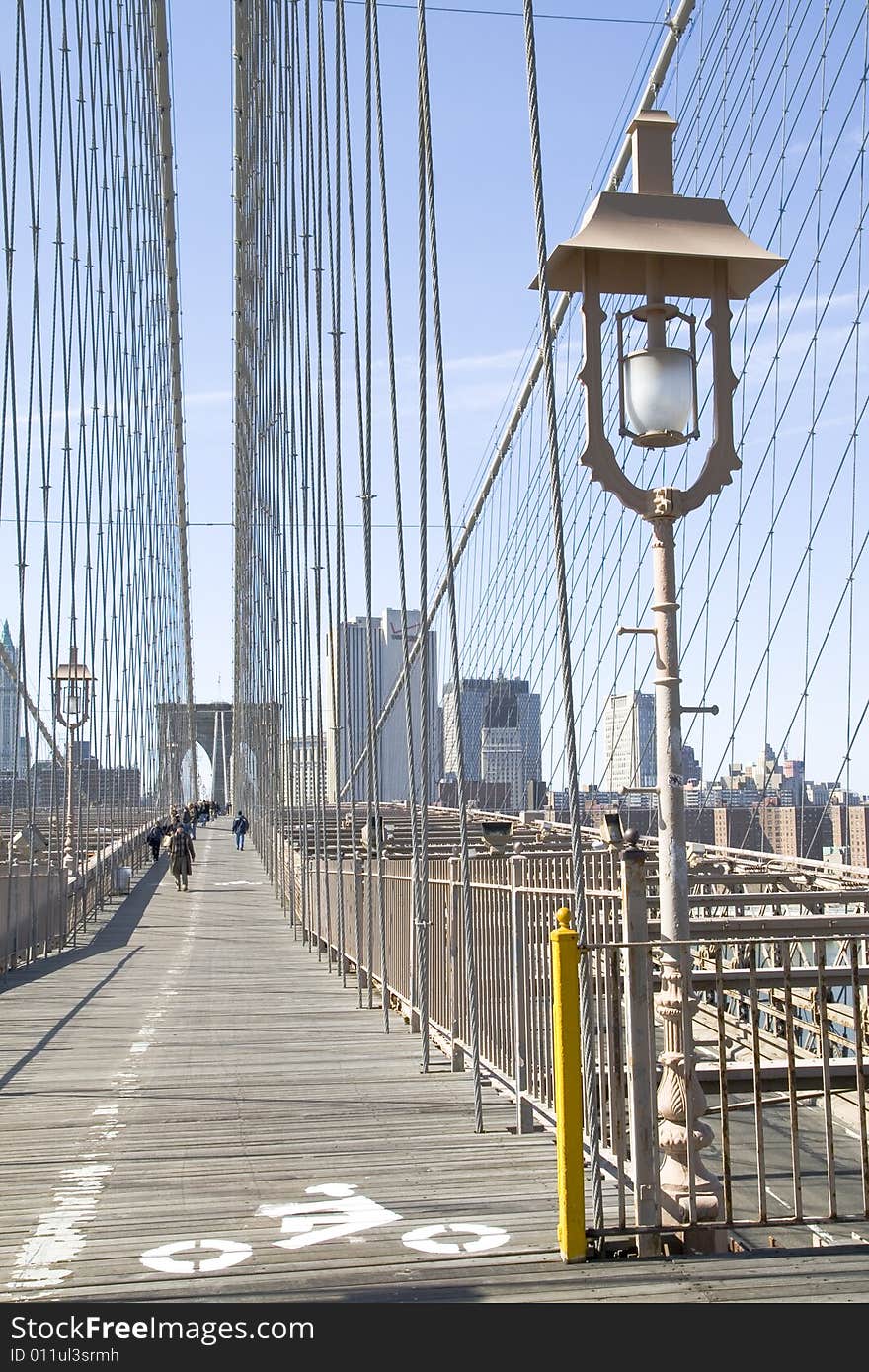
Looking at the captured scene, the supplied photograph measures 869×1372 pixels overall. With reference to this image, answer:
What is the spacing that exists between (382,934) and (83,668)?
1139 cm

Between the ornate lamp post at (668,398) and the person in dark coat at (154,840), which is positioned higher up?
the ornate lamp post at (668,398)

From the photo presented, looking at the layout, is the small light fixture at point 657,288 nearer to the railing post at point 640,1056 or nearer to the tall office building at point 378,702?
the railing post at point 640,1056

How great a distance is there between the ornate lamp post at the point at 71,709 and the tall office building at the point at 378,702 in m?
3.30

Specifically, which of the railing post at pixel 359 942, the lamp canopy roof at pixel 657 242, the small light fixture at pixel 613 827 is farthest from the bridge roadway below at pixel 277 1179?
the lamp canopy roof at pixel 657 242

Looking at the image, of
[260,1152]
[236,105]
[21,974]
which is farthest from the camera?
[236,105]

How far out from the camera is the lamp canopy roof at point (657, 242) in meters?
4.08

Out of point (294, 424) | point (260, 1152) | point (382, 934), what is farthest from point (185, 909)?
point (260, 1152)

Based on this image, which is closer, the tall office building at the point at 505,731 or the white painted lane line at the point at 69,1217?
the white painted lane line at the point at 69,1217

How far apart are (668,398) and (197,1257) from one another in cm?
254

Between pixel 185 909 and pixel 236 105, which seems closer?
pixel 185 909

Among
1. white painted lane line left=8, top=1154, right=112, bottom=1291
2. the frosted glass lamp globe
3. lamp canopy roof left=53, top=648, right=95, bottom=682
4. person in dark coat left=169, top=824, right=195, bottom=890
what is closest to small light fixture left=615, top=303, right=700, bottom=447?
the frosted glass lamp globe

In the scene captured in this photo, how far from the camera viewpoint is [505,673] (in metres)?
26.8

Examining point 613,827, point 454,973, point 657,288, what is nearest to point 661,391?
point 657,288
